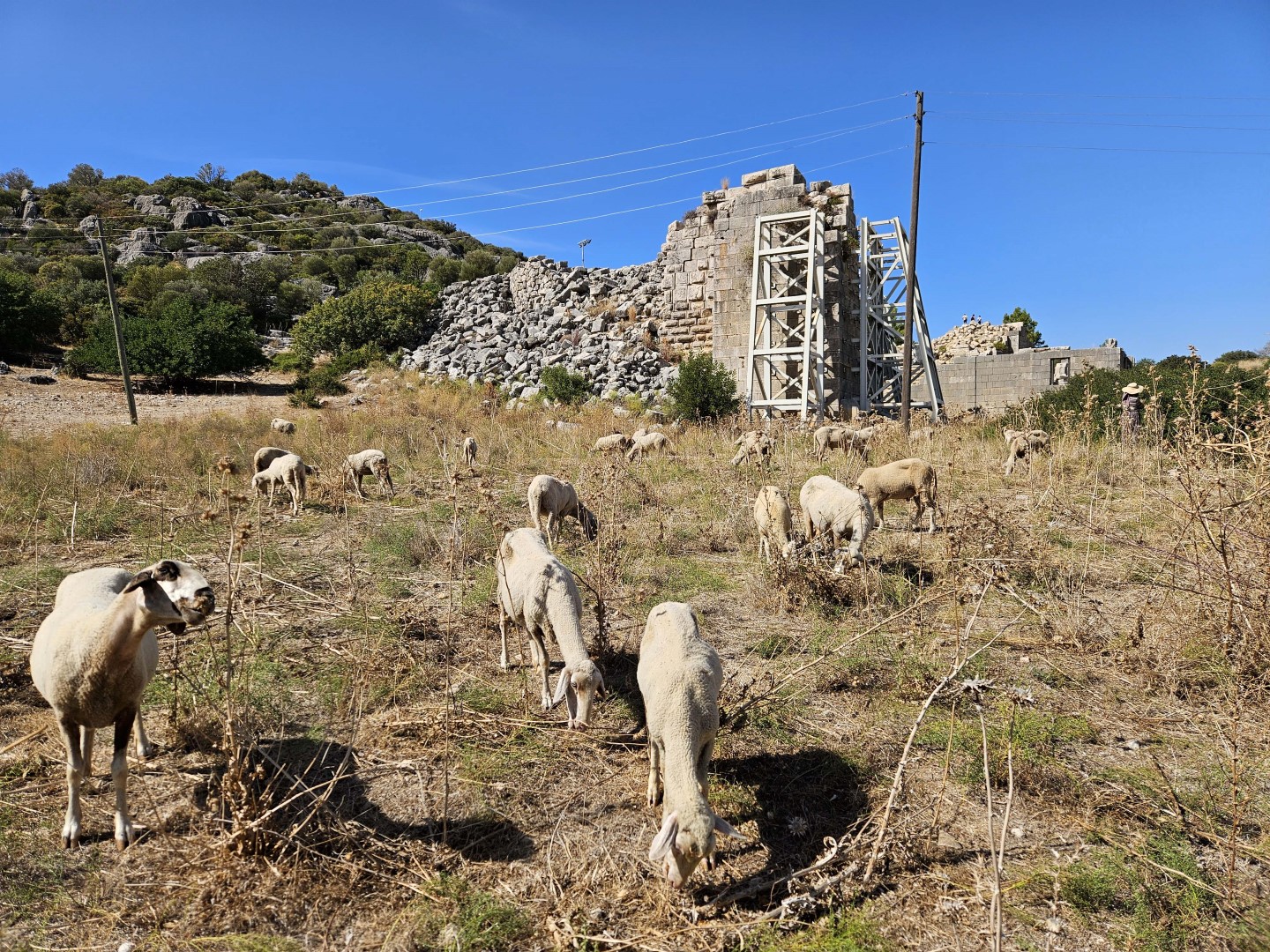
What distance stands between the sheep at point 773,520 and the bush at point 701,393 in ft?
44.1

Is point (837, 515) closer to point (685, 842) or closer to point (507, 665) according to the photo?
point (507, 665)

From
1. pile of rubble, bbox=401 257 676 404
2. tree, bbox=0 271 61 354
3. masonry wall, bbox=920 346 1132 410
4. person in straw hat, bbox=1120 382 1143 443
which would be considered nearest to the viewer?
person in straw hat, bbox=1120 382 1143 443

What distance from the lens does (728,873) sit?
11.1 ft

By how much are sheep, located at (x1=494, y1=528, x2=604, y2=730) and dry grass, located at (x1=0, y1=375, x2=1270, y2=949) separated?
44cm

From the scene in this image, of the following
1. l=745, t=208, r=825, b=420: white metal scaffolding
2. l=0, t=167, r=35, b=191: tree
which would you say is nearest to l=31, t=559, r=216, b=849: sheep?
l=745, t=208, r=825, b=420: white metal scaffolding

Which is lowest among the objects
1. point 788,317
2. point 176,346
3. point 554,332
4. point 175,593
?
point 175,593

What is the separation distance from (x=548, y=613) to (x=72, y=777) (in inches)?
108

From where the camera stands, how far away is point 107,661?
3.26 m

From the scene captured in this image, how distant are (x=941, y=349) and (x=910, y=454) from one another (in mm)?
27580

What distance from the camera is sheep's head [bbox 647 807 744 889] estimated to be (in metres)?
2.95

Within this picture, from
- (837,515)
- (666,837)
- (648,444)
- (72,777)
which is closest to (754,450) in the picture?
(648,444)

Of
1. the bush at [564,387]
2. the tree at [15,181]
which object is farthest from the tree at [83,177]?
the bush at [564,387]

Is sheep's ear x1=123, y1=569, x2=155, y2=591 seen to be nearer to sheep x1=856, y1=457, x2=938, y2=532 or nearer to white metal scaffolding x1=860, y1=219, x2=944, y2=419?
sheep x1=856, y1=457, x2=938, y2=532

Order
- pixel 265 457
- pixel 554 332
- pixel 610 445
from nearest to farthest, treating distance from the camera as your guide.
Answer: pixel 265 457
pixel 610 445
pixel 554 332
